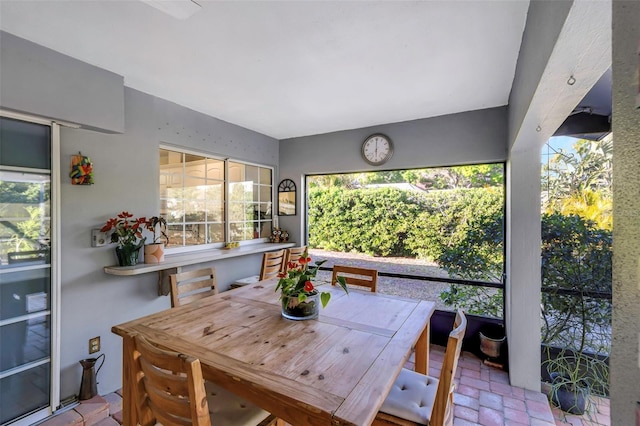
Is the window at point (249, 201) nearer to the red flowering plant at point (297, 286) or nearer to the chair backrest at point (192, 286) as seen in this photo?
the chair backrest at point (192, 286)

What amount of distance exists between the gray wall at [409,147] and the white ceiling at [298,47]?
0.84 ft

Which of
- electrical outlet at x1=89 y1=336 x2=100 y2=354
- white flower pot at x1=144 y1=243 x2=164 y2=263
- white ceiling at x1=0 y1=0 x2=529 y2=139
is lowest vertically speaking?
electrical outlet at x1=89 y1=336 x2=100 y2=354

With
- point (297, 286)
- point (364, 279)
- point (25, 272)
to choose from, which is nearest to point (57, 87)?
point (25, 272)

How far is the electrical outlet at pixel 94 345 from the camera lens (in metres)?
2.26

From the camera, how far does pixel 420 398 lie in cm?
145

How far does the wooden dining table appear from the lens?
0.99 metres

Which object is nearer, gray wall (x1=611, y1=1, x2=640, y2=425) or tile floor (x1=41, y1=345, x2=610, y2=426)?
gray wall (x1=611, y1=1, x2=640, y2=425)

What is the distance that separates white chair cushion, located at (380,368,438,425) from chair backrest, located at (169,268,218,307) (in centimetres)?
147

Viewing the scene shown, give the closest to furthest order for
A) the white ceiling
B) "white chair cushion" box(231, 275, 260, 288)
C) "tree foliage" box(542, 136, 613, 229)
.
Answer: the white ceiling → "tree foliage" box(542, 136, 613, 229) → "white chair cushion" box(231, 275, 260, 288)

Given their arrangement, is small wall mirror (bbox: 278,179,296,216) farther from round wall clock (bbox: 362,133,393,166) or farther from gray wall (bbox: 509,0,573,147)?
gray wall (bbox: 509,0,573,147)

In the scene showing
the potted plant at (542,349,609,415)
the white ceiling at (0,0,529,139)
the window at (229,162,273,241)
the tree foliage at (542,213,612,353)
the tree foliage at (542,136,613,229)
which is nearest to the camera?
the white ceiling at (0,0,529,139)

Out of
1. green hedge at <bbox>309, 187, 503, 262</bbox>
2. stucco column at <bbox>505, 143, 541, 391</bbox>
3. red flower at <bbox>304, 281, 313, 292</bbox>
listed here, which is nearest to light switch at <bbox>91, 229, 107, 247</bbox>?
red flower at <bbox>304, 281, 313, 292</bbox>

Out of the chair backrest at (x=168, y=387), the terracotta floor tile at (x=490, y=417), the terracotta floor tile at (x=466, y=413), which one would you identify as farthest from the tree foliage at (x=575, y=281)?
the chair backrest at (x=168, y=387)

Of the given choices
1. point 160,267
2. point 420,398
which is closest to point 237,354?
point 420,398
